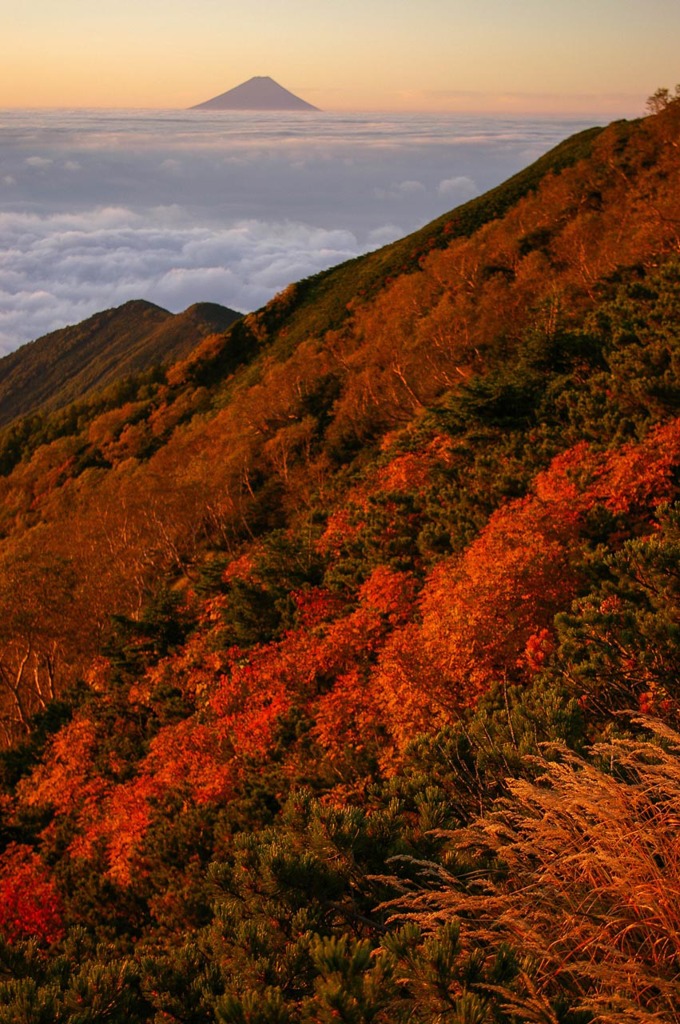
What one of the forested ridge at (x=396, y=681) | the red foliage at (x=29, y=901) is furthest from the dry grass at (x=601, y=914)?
the red foliage at (x=29, y=901)

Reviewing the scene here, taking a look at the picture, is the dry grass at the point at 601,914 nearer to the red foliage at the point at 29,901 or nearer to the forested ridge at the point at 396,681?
the forested ridge at the point at 396,681

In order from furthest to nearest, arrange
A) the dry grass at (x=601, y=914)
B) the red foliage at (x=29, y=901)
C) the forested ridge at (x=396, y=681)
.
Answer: the red foliage at (x=29, y=901) → the forested ridge at (x=396, y=681) → the dry grass at (x=601, y=914)

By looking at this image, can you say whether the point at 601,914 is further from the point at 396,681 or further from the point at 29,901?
the point at 29,901

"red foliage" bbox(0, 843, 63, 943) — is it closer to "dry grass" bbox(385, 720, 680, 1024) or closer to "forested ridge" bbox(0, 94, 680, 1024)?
"forested ridge" bbox(0, 94, 680, 1024)

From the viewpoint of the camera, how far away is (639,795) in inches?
233

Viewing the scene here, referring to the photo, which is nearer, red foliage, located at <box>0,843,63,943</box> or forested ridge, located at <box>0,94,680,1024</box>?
forested ridge, located at <box>0,94,680,1024</box>

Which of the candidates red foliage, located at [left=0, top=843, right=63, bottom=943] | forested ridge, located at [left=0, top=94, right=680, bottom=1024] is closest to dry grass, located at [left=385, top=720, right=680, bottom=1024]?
forested ridge, located at [left=0, top=94, right=680, bottom=1024]

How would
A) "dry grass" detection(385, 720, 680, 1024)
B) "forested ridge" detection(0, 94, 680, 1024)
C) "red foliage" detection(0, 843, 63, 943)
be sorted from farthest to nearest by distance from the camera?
1. "red foliage" detection(0, 843, 63, 943)
2. "forested ridge" detection(0, 94, 680, 1024)
3. "dry grass" detection(385, 720, 680, 1024)

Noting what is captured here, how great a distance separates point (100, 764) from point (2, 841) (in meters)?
4.65

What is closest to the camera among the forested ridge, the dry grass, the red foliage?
the dry grass

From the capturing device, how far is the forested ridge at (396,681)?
619 cm

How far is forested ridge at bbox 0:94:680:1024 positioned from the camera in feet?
20.3

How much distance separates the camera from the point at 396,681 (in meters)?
22.1

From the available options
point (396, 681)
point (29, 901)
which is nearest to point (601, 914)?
point (396, 681)
